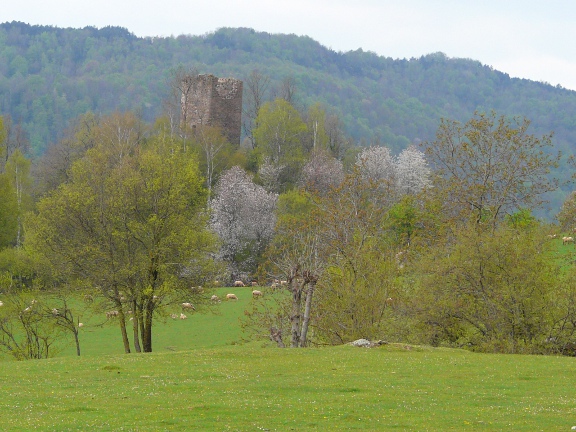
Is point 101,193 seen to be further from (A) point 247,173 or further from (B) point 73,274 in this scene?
(A) point 247,173

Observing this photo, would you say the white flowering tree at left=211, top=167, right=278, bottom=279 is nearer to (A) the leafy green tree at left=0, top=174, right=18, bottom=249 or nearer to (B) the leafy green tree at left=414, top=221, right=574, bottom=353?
(A) the leafy green tree at left=0, top=174, right=18, bottom=249

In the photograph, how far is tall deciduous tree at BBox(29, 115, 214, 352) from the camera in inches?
1566

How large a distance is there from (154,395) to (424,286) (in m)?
16.6

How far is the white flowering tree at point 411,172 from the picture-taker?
96.8 metres

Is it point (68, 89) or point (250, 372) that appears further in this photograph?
point (68, 89)

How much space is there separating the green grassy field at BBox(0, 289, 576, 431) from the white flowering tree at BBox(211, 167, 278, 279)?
48418 mm

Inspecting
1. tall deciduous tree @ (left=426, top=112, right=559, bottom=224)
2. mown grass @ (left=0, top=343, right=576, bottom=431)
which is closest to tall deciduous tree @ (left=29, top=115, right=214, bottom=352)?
mown grass @ (left=0, top=343, right=576, bottom=431)

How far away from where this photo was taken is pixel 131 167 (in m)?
44.7

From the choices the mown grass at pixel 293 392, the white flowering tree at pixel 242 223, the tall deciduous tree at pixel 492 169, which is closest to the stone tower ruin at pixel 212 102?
the white flowering tree at pixel 242 223

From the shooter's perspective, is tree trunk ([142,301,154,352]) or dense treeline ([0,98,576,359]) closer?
dense treeline ([0,98,576,359])

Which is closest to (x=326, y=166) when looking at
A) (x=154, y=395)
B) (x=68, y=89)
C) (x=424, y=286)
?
(x=424, y=286)

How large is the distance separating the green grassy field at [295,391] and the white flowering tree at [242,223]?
159 ft

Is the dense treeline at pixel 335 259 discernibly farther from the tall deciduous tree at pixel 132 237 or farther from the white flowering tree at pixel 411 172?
the white flowering tree at pixel 411 172

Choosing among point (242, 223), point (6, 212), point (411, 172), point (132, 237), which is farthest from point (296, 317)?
point (411, 172)
